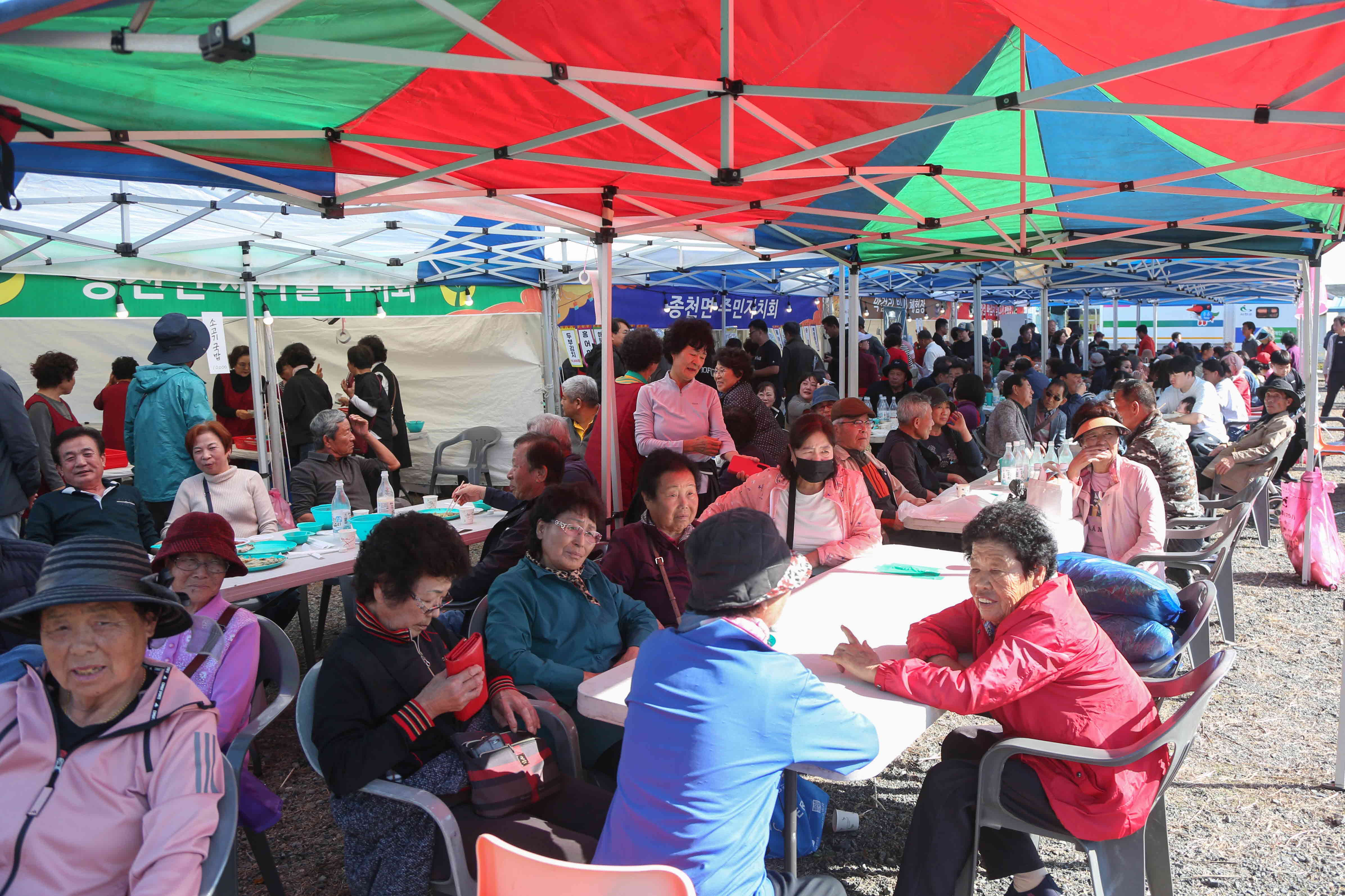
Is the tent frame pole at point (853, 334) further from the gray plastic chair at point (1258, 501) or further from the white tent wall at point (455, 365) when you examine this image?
the white tent wall at point (455, 365)

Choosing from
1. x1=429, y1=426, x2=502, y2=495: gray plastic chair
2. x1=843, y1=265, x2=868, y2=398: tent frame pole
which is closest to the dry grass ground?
x1=843, y1=265, x2=868, y2=398: tent frame pole

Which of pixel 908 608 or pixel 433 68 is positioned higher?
pixel 433 68

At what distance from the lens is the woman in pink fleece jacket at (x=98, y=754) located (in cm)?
168

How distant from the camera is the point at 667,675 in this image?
164cm

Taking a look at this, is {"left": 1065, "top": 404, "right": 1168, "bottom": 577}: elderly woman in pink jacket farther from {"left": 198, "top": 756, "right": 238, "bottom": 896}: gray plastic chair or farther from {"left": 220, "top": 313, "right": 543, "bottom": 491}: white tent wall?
{"left": 220, "top": 313, "right": 543, "bottom": 491}: white tent wall

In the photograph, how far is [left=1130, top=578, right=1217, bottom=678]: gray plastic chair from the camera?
9.04 feet

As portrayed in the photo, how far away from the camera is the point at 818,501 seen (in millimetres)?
3816

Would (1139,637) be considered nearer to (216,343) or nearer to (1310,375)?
(1310,375)

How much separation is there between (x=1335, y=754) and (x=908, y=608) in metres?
2.10

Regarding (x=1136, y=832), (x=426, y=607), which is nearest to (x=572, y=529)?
(x=426, y=607)

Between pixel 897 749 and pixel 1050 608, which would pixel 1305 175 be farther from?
pixel 897 749

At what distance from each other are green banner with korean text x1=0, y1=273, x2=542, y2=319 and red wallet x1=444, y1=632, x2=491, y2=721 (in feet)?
22.3

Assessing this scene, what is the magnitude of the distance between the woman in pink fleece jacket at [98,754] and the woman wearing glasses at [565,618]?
99 centimetres

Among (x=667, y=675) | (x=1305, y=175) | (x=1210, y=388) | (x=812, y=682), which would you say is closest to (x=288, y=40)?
(x=667, y=675)
